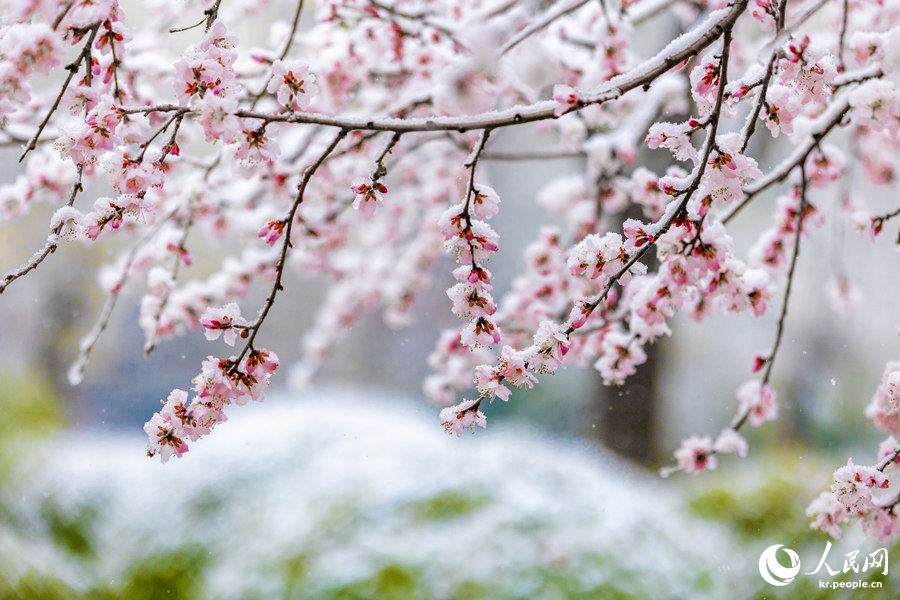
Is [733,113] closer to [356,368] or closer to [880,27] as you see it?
[880,27]

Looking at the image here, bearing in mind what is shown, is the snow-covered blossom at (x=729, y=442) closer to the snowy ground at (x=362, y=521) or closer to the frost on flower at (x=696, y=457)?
the frost on flower at (x=696, y=457)

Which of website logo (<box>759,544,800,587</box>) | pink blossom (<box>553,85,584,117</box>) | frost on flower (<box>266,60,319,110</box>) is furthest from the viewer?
website logo (<box>759,544,800,587</box>)

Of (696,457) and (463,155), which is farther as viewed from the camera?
(463,155)

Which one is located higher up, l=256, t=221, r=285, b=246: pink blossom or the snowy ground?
the snowy ground

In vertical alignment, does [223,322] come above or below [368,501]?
below

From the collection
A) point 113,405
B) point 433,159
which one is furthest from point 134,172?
point 113,405

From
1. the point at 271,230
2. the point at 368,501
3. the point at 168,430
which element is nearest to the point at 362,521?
the point at 368,501

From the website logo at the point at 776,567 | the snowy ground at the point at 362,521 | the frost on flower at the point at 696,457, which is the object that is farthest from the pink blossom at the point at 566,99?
the website logo at the point at 776,567

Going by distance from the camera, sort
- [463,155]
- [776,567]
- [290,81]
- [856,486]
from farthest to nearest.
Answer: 1. [463,155]
2. [776,567]
3. [856,486]
4. [290,81]

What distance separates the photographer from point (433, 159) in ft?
8.19

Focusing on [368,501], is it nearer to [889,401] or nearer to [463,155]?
[463,155]

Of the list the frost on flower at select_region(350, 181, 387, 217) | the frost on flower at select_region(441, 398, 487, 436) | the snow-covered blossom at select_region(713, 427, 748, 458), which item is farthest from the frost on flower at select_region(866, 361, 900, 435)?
the frost on flower at select_region(350, 181, 387, 217)

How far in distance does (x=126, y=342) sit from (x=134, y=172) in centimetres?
417

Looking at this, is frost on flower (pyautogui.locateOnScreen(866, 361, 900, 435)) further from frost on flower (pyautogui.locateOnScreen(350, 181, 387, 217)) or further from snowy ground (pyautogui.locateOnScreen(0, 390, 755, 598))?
snowy ground (pyautogui.locateOnScreen(0, 390, 755, 598))
